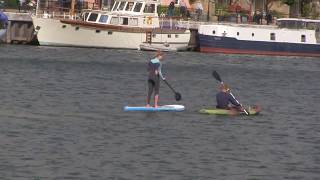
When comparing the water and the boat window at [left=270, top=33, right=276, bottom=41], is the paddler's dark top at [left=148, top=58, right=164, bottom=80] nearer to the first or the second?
the water

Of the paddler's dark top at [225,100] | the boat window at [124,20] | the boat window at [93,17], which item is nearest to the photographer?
the paddler's dark top at [225,100]

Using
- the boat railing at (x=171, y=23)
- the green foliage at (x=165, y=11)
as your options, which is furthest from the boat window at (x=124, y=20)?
the green foliage at (x=165, y=11)

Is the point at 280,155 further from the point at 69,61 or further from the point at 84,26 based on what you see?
the point at 84,26

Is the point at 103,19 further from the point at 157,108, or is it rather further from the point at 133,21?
the point at 157,108

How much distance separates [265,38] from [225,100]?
52.2 metres

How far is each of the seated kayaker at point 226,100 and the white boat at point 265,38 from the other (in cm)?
4816

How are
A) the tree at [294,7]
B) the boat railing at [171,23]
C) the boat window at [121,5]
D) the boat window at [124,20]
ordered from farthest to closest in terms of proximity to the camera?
the tree at [294,7], the boat railing at [171,23], the boat window at [124,20], the boat window at [121,5]

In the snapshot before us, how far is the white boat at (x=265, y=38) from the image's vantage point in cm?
8956

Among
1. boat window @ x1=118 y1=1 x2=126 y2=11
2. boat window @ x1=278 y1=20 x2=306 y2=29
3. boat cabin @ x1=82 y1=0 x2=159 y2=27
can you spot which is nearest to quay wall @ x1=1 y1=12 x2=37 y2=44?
boat cabin @ x1=82 y1=0 x2=159 y2=27

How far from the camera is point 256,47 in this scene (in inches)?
3656

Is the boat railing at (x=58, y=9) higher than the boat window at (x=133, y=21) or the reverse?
higher

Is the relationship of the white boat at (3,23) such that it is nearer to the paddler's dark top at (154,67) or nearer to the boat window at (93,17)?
the boat window at (93,17)

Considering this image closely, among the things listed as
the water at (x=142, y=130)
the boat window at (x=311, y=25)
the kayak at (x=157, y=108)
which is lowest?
the water at (x=142, y=130)

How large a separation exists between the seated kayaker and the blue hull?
Answer: 4924cm
